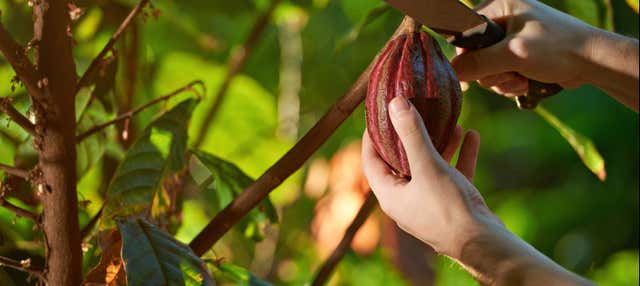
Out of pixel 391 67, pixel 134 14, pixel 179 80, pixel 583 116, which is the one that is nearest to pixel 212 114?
pixel 179 80

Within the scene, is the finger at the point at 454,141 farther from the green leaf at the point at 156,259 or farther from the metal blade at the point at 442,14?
the green leaf at the point at 156,259

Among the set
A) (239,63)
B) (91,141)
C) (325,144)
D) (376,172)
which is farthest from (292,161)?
(325,144)

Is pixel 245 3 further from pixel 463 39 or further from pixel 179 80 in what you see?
pixel 463 39

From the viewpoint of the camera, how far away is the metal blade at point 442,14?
0.59m

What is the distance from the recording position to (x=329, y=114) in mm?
659

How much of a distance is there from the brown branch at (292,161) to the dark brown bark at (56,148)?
0.10 metres

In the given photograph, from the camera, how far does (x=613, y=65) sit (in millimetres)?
690

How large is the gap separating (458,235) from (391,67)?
0.12 m

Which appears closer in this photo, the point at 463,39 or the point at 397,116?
the point at 397,116

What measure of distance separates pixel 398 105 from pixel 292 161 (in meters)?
0.12

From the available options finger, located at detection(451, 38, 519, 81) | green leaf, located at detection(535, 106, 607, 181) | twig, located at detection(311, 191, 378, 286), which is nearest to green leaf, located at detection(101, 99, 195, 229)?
twig, located at detection(311, 191, 378, 286)

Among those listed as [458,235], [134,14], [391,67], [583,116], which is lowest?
[583,116]

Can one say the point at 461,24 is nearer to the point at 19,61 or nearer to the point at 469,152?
the point at 469,152

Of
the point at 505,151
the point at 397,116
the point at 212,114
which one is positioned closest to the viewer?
the point at 397,116
